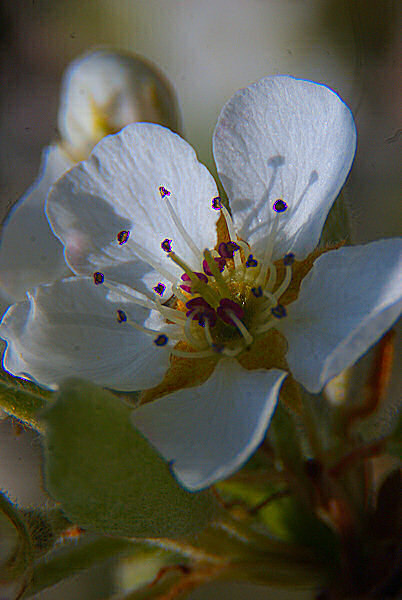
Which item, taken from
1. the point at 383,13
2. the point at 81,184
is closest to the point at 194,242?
the point at 81,184

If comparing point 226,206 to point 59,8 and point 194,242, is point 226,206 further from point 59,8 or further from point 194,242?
point 59,8

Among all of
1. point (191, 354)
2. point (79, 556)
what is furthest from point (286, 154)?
point (79, 556)

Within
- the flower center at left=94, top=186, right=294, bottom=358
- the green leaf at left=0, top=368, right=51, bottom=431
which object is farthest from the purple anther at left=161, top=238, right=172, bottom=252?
the green leaf at left=0, top=368, right=51, bottom=431

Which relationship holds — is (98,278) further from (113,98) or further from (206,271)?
(113,98)

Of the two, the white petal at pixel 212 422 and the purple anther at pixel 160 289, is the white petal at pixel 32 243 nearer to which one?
the purple anther at pixel 160 289

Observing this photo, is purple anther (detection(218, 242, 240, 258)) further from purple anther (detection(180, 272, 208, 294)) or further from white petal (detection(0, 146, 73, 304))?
white petal (detection(0, 146, 73, 304))

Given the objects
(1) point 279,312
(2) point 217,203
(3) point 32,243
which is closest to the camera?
(1) point 279,312
